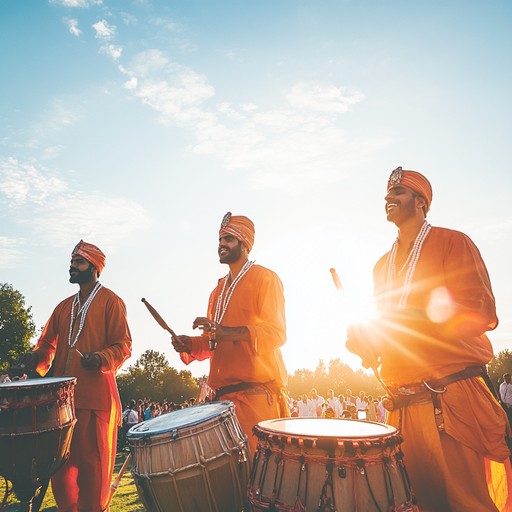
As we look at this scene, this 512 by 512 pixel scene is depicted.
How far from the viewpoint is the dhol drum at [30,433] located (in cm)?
367

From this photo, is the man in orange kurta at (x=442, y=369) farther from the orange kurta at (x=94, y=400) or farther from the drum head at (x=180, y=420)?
the orange kurta at (x=94, y=400)

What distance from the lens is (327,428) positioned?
2332 millimetres

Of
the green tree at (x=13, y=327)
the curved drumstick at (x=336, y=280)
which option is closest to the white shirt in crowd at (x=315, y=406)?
the curved drumstick at (x=336, y=280)

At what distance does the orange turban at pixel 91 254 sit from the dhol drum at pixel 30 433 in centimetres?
172

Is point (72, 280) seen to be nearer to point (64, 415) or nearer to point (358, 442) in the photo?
point (64, 415)

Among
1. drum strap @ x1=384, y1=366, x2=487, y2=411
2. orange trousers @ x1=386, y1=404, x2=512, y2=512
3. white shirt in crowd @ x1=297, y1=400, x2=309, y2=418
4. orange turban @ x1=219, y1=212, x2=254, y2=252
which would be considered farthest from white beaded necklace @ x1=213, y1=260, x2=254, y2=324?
white shirt in crowd @ x1=297, y1=400, x2=309, y2=418

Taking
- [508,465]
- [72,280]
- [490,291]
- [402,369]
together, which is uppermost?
[72,280]

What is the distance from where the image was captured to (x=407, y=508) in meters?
2.00

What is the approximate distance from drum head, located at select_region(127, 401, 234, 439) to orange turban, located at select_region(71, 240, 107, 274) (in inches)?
102

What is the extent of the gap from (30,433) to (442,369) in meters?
3.32

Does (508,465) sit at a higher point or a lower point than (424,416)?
lower

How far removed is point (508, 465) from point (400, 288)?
4.06ft

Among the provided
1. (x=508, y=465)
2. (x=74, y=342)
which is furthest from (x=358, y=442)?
(x=74, y=342)

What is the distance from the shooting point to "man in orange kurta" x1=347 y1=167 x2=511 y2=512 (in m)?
2.54
